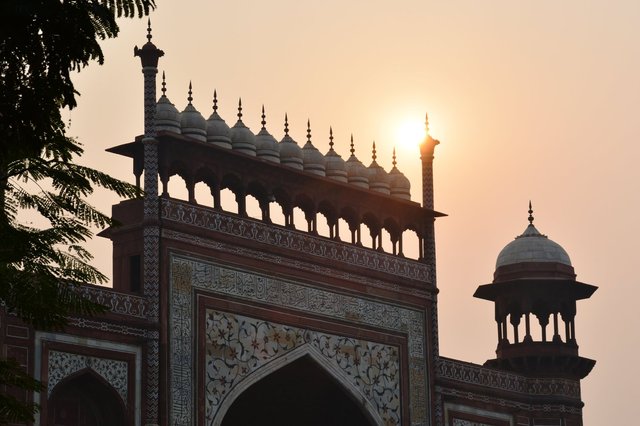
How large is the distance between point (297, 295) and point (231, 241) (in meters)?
1.46

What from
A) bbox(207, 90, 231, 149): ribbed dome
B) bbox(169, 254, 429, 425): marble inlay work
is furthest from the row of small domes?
bbox(169, 254, 429, 425): marble inlay work

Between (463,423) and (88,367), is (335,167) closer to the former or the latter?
(463,423)

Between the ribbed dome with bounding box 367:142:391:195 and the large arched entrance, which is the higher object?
the ribbed dome with bounding box 367:142:391:195

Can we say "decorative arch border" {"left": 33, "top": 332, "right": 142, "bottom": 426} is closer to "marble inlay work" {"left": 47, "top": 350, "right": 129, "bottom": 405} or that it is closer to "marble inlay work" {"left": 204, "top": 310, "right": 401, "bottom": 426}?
"marble inlay work" {"left": 47, "top": 350, "right": 129, "bottom": 405}

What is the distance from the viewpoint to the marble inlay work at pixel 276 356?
2175 centimetres

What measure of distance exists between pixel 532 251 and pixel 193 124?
26.6ft

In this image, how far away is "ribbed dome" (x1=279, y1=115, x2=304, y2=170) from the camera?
77.1 feet

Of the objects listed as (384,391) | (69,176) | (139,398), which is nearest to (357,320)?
(384,391)

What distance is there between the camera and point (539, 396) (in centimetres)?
2719

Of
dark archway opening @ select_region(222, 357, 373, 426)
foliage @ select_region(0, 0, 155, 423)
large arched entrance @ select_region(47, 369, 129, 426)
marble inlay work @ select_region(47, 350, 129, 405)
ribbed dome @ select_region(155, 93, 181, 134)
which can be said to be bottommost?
foliage @ select_region(0, 0, 155, 423)

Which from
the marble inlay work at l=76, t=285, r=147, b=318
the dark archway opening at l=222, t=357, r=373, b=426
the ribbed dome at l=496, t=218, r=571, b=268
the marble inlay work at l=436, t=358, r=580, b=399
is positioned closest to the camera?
the marble inlay work at l=76, t=285, r=147, b=318

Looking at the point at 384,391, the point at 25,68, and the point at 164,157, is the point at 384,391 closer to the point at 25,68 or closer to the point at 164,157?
the point at 164,157

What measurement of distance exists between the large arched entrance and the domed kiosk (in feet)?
29.3

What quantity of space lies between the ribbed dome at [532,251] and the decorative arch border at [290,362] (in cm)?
520
